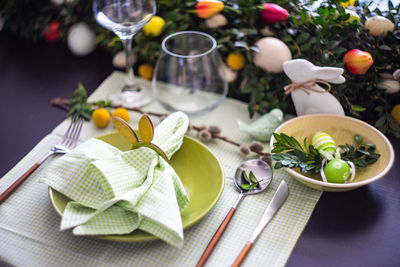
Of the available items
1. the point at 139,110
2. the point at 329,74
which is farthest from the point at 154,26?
the point at 329,74

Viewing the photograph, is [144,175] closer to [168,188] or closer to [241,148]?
[168,188]

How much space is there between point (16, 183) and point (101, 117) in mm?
212

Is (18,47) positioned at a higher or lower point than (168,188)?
lower

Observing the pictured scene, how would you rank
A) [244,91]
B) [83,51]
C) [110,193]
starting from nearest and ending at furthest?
[110,193], [244,91], [83,51]

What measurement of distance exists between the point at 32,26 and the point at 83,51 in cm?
18

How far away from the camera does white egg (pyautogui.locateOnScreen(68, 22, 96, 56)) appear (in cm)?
110

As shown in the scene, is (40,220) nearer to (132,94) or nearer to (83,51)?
(132,94)

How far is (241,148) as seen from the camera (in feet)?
2.59

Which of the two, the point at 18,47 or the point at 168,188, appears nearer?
the point at 168,188

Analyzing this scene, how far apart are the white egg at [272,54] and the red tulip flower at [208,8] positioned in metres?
0.12

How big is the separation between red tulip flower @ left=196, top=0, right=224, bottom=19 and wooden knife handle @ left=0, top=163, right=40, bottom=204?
46 cm

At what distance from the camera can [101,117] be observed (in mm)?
857

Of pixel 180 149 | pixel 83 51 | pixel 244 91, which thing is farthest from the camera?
pixel 83 51

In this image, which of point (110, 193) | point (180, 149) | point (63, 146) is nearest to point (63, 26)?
point (63, 146)
